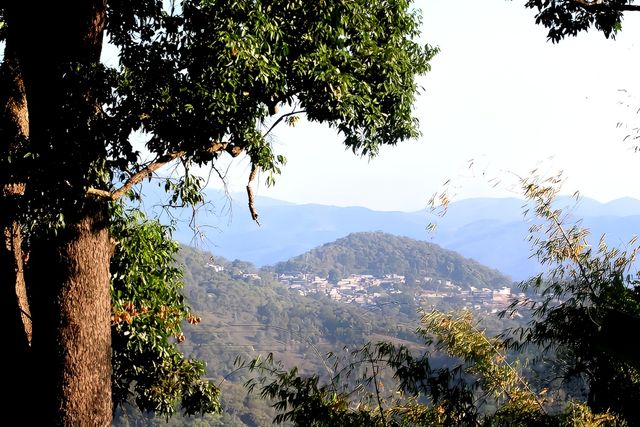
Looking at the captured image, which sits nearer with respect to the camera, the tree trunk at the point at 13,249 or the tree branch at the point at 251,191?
the tree trunk at the point at 13,249

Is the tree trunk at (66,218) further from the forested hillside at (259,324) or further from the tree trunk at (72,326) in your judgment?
the forested hillside at (259,324)

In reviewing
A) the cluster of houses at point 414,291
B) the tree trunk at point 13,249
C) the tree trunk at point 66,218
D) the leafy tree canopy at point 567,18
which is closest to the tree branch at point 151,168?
the tree trunk at point 66,218

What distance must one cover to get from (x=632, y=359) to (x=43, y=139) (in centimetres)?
407

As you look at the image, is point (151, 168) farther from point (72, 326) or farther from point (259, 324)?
point (259, 324)

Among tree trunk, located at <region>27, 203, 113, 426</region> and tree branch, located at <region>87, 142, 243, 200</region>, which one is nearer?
tree trunk, located at <region>27, 203, 113, 426</region>

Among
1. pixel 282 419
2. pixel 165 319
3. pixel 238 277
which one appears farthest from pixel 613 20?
pixel 238 277

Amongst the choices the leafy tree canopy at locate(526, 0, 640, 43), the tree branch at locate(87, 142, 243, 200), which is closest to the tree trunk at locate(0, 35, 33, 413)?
the tree branch at locate(87, 142, 243, 200)

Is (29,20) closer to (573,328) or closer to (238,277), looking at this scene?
(573,328)

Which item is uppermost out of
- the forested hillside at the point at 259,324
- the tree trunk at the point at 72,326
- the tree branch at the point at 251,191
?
the tree branch at the point at 251,191

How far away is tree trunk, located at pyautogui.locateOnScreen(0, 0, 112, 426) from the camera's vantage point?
4.21 m

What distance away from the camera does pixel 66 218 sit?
4.30m

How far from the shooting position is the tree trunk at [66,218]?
4.21 meters

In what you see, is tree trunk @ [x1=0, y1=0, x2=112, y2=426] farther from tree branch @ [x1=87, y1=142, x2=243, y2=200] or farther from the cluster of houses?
the cluster of houses

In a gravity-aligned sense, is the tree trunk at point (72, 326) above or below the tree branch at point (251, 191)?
below
